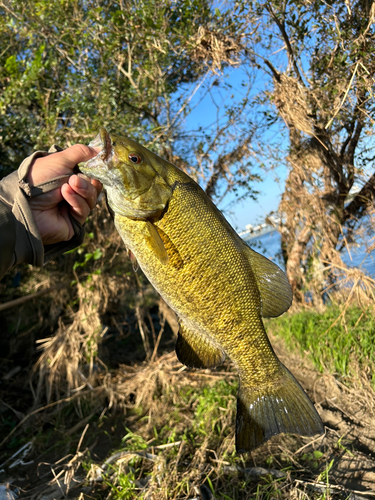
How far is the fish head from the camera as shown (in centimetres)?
166

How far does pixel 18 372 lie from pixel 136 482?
3.99 meters

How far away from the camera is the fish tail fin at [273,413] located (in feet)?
5.74

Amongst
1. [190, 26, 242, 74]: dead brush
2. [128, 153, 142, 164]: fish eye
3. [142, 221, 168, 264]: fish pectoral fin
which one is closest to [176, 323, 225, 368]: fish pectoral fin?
[142, 221, 168, 264]: fish pectoral fin

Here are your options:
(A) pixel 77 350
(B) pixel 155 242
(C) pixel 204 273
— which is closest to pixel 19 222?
(B) pixel 155 242

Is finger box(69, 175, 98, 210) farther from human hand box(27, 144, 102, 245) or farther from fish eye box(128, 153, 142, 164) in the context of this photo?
fish eye box(128, 153, 142, 164)

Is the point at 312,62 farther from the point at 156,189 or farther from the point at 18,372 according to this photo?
the point at 18,372

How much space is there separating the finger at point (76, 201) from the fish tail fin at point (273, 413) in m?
1.44

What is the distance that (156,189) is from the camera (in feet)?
5.56

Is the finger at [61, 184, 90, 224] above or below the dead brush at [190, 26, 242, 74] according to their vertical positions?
below

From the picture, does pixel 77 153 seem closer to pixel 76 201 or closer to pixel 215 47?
pixel 76 201

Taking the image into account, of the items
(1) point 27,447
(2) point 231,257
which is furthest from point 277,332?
(2) point 231,257

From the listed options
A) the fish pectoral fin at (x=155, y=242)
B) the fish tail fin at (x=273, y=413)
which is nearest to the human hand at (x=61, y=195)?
the fish pectoral fin at (x=155, y=242)

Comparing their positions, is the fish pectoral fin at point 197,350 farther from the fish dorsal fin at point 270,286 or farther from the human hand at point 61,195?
the human hand at point 61,195

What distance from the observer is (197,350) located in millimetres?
1863
